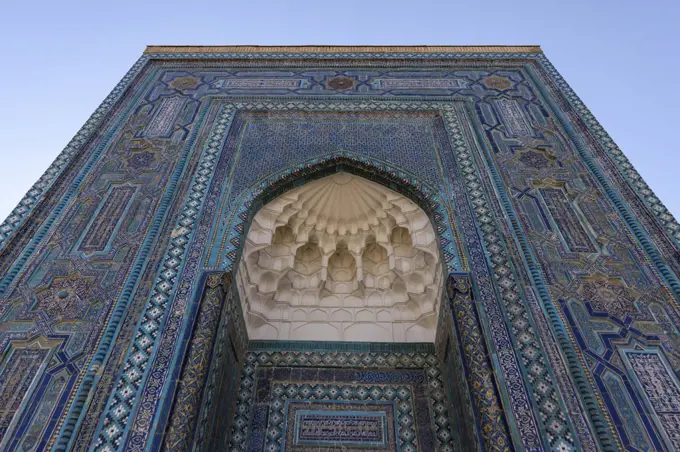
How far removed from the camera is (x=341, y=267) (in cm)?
564

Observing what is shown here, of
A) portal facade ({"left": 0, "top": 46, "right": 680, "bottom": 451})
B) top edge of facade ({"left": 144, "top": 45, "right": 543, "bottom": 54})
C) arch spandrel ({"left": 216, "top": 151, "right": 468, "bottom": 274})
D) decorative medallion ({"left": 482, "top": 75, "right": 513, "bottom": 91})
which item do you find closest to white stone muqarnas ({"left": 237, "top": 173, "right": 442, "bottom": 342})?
portal facade ({"left": 0, "top": 46, "right": 680, "bottom": 451})

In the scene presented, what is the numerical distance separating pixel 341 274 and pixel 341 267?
0.09 meters

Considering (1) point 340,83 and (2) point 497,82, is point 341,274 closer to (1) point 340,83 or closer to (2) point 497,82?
(1) point 340,83

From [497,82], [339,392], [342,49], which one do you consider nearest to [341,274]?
[339,392]

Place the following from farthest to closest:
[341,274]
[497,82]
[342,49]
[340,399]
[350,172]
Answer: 1. [342,49]
2. [497,82]
3. [341,274]
4. [350,172]
5. [340,399]

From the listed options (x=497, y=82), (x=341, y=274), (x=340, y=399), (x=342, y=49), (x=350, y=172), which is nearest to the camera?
(x=340, y=399)

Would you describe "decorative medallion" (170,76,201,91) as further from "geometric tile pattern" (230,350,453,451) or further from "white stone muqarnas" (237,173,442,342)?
"geometric tile pattern" (230,350,453,451)

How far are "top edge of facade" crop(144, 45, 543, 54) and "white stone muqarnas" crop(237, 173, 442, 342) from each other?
256 centimetres

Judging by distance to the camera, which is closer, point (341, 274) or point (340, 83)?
point (341, 274)

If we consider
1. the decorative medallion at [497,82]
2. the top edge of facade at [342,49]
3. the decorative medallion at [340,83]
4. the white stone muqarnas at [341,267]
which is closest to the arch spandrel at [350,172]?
the white stone muqarnas at [341,267]

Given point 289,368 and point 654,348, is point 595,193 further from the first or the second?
point 289,368

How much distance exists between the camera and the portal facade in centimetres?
328

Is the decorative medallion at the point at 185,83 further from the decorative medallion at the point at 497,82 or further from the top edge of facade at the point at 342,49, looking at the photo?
the decorative medallion at the point at 497,82

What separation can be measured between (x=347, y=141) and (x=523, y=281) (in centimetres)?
245
